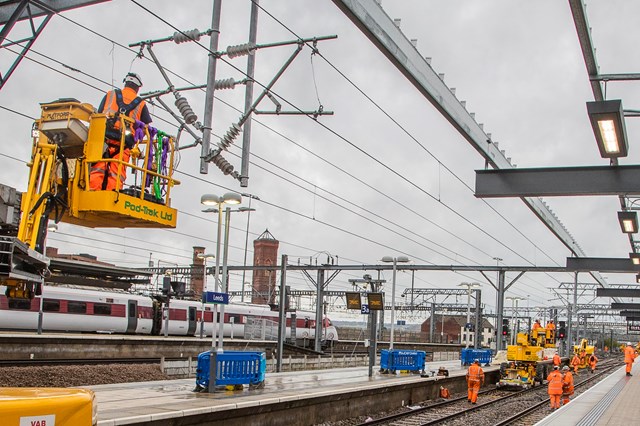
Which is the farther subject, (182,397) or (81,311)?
(81,311)

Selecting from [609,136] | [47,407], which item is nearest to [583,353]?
[609,136]

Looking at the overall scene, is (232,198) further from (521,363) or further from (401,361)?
(521,363)

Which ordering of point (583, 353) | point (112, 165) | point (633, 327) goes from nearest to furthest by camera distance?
point (112, 165)
point (583, 353)
point (633, 327)

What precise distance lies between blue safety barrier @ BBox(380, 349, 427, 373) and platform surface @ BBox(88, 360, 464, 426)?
17.5 ft

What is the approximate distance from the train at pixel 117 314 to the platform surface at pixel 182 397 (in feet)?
24.2

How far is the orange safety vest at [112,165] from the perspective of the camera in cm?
745

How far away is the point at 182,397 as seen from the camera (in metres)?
15.7

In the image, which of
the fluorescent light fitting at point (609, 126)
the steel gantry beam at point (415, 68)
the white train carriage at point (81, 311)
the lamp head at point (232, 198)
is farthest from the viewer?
the white train carriage at point (81, 311)

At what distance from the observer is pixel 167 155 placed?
854 centimetres

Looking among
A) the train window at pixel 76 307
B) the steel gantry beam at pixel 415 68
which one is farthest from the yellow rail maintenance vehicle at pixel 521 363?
the train window at pixel 76 307

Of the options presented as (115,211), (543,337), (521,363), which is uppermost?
(115,211)

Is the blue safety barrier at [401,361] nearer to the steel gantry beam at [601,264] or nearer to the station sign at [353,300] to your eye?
the station sign at [353,300]

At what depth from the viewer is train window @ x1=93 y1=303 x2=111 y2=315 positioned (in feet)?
104

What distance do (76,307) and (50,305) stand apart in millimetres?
1519
